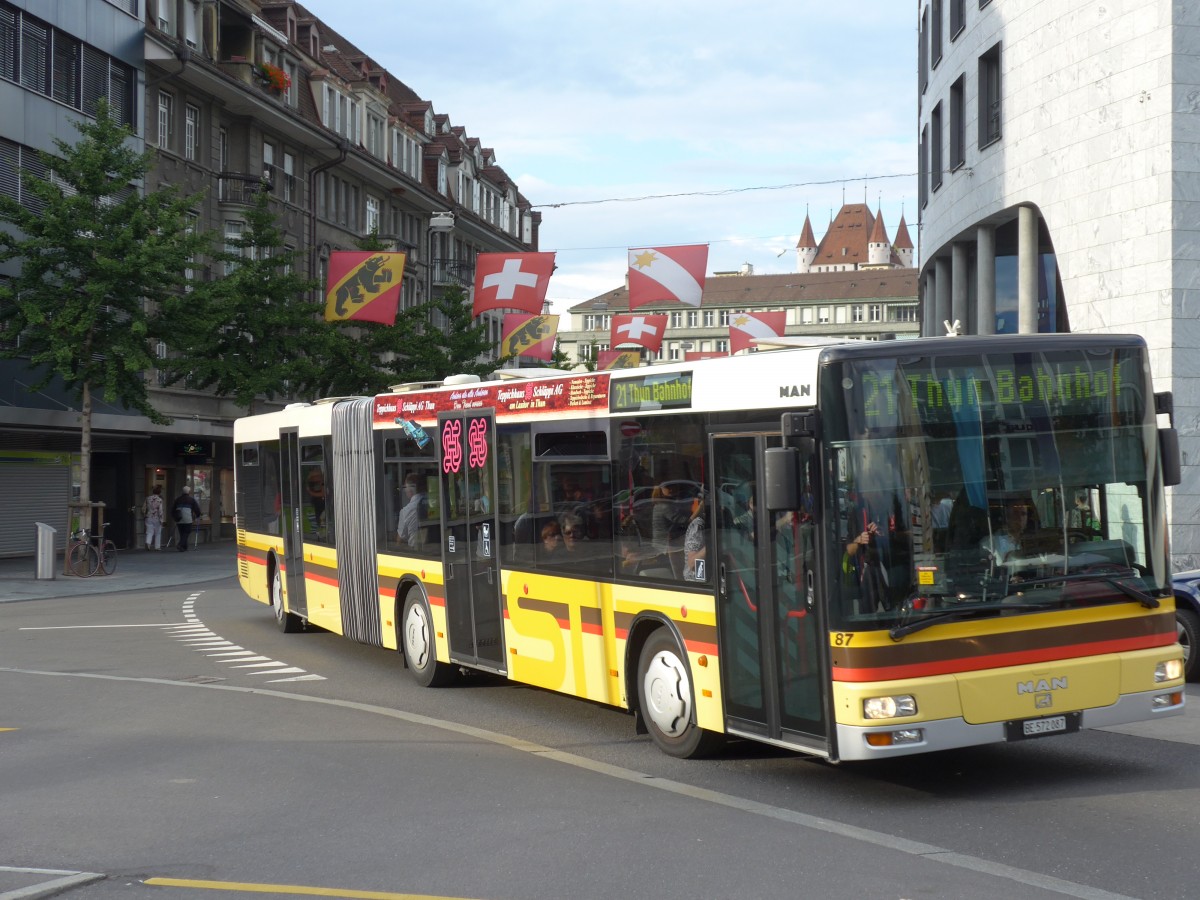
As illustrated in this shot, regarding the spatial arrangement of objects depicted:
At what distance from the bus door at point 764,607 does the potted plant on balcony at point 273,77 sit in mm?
40268

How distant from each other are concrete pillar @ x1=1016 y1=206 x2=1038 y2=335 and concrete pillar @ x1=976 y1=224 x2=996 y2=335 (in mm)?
1813

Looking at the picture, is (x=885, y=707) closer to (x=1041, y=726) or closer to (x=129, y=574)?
(x=1041, y=726)

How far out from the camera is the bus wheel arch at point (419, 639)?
1375 cm

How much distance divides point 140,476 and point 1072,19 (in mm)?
27152

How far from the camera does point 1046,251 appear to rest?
28.3 meters

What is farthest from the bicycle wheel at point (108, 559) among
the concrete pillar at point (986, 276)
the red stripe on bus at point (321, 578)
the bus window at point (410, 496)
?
the bus window at point (410, 496)

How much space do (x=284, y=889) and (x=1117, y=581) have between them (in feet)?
15.8

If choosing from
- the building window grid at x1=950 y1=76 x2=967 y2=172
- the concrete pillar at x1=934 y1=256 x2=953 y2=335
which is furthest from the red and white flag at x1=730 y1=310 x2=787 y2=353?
the concrete pillar at x1=934 y1=256 x2=953 y2=335

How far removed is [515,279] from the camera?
1203 inches

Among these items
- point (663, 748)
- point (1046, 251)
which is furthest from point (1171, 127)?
point (663, 748)

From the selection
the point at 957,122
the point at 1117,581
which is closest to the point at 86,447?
the point at 957,122

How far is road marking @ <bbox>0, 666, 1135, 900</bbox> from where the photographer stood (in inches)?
262

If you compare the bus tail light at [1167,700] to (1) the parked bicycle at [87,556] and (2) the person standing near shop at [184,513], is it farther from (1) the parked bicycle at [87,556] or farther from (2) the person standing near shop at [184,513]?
(2) the person standing near shop at [184,513]

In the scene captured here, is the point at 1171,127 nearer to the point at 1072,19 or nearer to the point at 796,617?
the point at 1072,19
